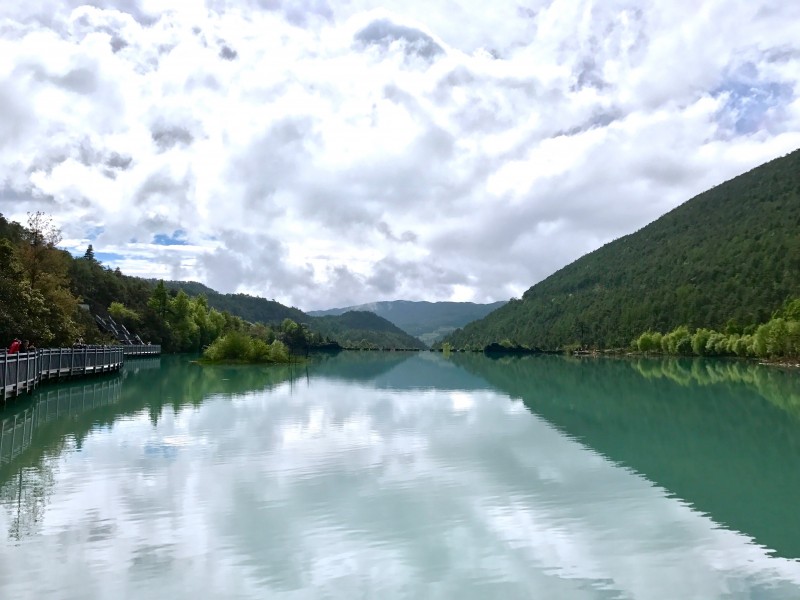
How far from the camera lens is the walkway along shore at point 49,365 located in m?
30.3

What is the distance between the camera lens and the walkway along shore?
1194 inches

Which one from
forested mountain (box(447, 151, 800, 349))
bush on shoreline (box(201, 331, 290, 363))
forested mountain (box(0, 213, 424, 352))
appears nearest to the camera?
forested mountain (box(0, 213, 424, 352))

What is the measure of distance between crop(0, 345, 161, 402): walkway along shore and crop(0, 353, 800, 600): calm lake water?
1802 mm

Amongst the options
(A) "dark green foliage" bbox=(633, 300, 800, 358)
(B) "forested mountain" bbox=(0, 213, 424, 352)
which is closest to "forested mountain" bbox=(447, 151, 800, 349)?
(A) "dark green foliage" bbox=(633, 300, 800, 358)

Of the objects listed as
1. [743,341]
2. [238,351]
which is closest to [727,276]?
[743,341]

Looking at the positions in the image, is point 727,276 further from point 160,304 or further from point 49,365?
point 49,365

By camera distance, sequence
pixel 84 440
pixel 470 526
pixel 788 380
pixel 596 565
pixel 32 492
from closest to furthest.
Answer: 1. pixel 596 565
2. pixel 470 526
3. pixel 32 492
4. pixel 84 440
5. pixel 788 380

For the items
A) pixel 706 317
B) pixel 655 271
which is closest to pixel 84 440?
pixel 706 317

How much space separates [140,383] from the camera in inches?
1986

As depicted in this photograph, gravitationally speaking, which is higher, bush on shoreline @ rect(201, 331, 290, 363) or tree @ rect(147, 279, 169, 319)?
tree @ rect(147, 279, 169, 319)

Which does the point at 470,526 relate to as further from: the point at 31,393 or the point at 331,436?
the point at 31,393

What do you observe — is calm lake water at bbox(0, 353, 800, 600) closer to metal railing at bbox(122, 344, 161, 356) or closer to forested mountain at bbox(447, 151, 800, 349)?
metal railing at bbox(122, 344, 161, 356)

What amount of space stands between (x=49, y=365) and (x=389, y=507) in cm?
3477

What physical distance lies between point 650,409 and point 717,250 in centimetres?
15521
